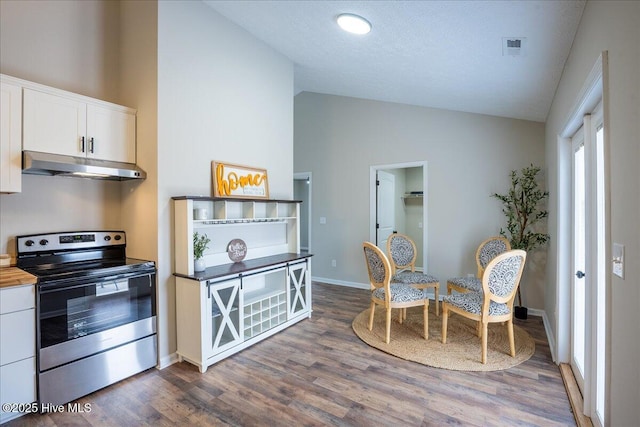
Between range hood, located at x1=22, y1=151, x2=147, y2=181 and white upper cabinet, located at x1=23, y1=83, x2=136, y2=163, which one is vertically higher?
white upper cabinet, located at x1=23, y1=83, x2=136, y2=163

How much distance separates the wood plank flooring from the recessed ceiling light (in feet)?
9.13

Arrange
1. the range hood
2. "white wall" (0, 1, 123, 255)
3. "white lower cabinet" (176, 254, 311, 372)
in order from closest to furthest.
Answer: the range hood → "white wall" (0, 1, 123, 255) → "white lower cabinet" (176, 254, 311, 372)

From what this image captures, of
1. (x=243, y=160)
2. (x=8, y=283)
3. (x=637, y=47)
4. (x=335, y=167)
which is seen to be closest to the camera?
(x=637, y=47)

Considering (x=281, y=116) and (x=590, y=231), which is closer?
(x=590, y=231)

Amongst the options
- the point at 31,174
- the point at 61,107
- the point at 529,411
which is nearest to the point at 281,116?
the point at 61,107

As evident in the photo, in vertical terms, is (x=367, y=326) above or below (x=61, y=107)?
below

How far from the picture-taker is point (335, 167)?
5.39 m

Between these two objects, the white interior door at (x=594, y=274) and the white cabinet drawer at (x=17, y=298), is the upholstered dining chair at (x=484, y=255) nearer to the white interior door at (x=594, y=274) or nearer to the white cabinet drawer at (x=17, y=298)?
the white interior door at (x=594, y=274)

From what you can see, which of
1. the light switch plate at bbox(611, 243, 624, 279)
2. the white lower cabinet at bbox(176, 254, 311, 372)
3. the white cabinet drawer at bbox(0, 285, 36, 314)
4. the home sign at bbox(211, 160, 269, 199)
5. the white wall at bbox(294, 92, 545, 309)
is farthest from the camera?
the white wall at bbox(294, 92, 545, 309)

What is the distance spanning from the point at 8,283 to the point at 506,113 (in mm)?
4864

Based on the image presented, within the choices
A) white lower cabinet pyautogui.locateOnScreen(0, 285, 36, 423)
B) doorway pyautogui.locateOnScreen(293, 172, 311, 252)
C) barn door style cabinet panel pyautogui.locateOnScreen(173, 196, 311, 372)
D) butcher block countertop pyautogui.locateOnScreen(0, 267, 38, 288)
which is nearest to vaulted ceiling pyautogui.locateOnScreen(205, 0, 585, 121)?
barn door style cabinet panel pyautogui.locateOnScreen(173, 196, 311, 372)

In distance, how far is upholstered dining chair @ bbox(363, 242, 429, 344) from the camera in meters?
3.08

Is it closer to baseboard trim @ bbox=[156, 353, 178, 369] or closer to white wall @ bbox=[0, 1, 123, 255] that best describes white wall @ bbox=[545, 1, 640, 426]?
baseboard trim @ bbox=[156, 353, 178, 369]

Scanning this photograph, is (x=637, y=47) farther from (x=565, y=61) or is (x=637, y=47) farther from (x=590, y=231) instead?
(x=565, y=61)
